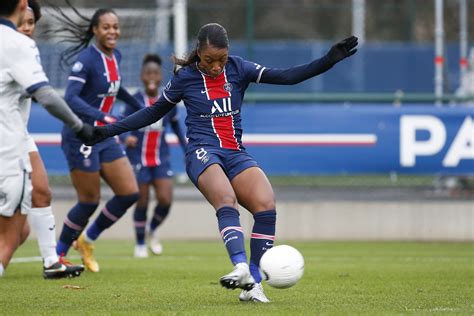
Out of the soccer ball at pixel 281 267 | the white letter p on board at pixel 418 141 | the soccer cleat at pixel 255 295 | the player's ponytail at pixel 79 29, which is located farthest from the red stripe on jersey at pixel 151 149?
the soccer ball at pixel 281 267

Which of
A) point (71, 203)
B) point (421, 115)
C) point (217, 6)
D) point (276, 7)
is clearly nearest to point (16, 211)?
point (71, 203)

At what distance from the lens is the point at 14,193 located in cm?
780

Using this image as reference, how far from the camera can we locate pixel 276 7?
19.3m

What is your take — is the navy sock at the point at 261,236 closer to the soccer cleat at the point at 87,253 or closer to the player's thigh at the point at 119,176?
the player's thigh at the point at 119,176

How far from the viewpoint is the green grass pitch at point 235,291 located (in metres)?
7.66

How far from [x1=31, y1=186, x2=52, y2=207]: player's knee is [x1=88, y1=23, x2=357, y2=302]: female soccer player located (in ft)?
5.62

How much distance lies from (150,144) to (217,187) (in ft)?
21.9

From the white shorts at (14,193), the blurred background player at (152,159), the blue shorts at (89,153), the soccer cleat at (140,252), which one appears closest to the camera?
the white shorts at (14,193)

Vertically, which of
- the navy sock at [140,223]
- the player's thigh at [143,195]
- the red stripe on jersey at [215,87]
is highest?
the red stripe on jersey at [215,87]

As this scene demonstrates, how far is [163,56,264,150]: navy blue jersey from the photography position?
8188 mm

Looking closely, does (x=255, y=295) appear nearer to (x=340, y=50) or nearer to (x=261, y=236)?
(x=261, y=236)

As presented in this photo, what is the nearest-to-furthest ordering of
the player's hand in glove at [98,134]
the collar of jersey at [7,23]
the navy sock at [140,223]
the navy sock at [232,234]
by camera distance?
the collar of jersey at [7,23]
the navy sock at [232,234]
the player's hand in glove at [98,134]
the navy sock at [140,223]

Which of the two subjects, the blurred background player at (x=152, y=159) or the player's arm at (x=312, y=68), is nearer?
the player's arm at (x=312, y=68)

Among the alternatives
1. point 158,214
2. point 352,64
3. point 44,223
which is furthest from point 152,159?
point 352,64
